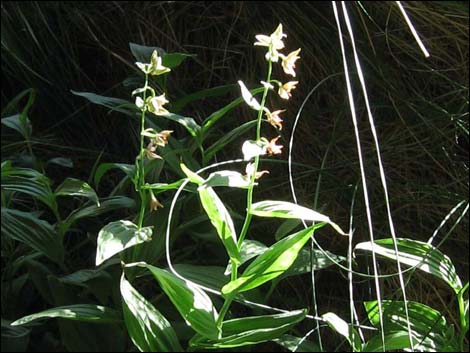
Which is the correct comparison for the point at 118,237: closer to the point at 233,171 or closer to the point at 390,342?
the point at 233,171

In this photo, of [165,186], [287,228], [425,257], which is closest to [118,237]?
[165,186]

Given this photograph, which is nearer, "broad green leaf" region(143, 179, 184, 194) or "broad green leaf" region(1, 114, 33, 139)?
"broad green leaf" region(143, 179, 184, 194)

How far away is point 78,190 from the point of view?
810 millimetres

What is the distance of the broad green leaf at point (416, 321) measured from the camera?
0.74 m

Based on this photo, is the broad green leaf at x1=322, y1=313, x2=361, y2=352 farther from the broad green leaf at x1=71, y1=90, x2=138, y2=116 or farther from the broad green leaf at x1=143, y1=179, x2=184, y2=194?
the broad green leaf at x1=71, y1=90, x2=138, y2=116

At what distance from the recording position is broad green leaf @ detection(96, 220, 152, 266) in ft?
Answer: 2.26

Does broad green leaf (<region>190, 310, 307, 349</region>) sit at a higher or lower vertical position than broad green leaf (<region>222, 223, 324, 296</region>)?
lower

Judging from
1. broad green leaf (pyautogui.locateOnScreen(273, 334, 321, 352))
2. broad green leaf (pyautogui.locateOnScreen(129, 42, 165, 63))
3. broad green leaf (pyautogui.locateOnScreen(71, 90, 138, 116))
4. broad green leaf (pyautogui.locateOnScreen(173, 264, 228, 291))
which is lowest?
broad green leaf (pyautogui.locateOnScreen(273, 334, 321, 352))

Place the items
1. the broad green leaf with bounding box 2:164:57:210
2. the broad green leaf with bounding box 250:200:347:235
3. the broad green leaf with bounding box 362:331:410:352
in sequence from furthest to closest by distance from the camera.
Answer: the broad green leaf with bounding box 2:164:57:210 < the broad green leaf with bounding box 362:331:410:352 < the broad green leaf with bounding box 250:200:347:235

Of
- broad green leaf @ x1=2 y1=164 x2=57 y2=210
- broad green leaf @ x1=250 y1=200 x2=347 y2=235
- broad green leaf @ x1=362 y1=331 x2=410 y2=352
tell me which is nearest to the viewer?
broad green leaf @ x1=250 y1=200 x2=347 y2=235

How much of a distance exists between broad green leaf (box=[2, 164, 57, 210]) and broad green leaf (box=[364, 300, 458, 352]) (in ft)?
1.17

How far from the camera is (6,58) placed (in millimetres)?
1100

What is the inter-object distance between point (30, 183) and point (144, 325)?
25 centimetres

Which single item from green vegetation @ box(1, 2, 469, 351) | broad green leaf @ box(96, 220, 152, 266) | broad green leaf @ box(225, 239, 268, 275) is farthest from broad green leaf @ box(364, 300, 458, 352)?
broad green leaf @ box(96, 220, 152, 266)
